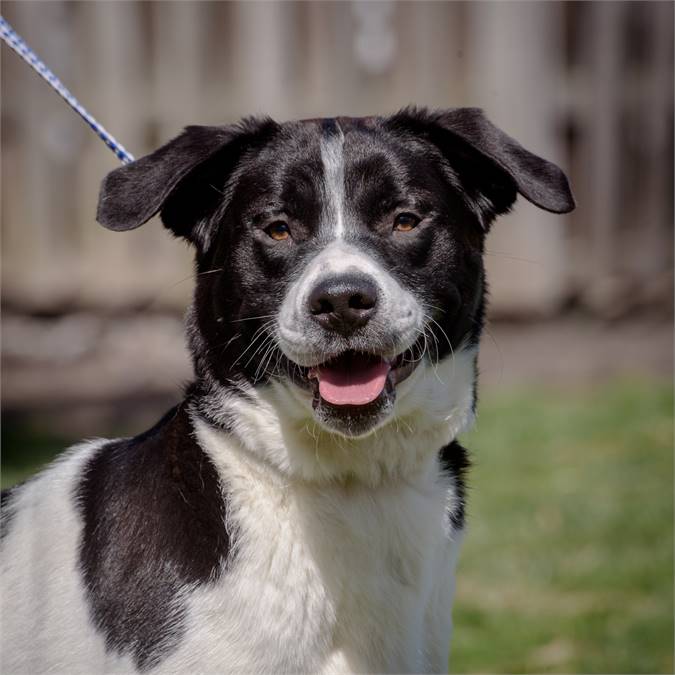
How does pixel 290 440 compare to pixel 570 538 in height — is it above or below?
above

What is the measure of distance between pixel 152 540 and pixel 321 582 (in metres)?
0.44

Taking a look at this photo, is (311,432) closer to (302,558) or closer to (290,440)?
(290,440)

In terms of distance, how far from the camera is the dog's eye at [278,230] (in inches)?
120

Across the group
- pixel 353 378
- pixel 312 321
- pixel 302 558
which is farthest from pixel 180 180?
pixel 302 558

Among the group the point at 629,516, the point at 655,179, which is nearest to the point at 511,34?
the point at 655,179

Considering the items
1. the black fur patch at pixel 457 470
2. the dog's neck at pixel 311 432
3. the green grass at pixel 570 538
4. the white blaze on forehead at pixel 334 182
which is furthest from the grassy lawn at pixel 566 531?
the white blaze on forehead at pixel 334 182

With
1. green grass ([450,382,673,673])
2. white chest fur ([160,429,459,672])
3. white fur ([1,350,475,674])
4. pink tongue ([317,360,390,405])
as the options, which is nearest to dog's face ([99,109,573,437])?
pink tongue ([317,360,390,405])

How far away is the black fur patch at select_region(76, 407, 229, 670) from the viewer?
9.23 ft

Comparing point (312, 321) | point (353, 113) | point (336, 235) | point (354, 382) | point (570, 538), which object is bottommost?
point (570, 538)

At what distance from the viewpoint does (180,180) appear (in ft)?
9.64

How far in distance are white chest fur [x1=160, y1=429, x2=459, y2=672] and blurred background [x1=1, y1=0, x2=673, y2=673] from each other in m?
4.22

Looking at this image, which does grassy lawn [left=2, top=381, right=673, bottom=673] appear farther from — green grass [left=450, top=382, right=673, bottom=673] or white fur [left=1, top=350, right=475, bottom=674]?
white fur [left=1, top=350, right=475, bottom=674]

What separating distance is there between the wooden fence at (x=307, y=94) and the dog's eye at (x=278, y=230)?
510 cm

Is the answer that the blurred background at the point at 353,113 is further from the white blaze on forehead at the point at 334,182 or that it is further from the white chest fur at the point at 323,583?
the white blaze on forehead at the point at 334,182
